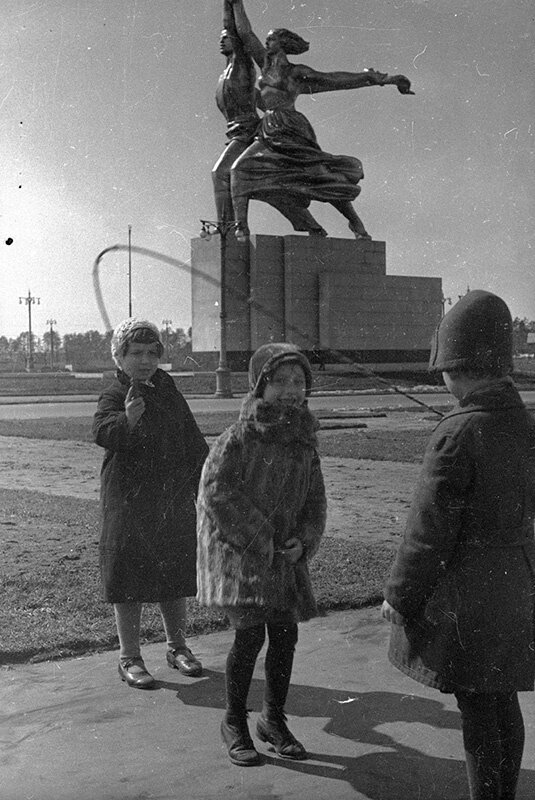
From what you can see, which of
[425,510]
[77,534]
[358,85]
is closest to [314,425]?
[425,510]

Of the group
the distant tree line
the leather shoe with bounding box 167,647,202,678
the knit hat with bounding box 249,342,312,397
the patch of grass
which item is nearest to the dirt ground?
the patch of grass

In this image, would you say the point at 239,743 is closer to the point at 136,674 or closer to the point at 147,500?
the point at 136,674

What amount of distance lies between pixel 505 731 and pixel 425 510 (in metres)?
0.68

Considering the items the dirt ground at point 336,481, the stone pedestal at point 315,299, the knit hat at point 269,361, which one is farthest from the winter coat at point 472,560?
the stone pedestal at point 315,299

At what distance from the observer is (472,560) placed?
2.65 metres

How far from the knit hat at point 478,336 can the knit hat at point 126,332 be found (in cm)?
167

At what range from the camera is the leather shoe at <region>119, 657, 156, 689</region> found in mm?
3814

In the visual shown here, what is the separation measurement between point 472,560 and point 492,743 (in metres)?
0.51

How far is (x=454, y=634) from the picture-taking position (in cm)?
261

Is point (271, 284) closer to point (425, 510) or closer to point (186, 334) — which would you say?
point (186, 334)

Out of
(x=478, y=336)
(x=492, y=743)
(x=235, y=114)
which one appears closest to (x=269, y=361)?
(x=478, y=336)

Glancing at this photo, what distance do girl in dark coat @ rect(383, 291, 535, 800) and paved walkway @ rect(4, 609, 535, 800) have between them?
35 cm

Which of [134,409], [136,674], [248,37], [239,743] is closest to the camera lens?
[239,743]

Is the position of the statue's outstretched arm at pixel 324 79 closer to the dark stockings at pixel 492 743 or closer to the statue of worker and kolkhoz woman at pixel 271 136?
the statue of worker and kolkhoz woman at pixel 271 136
